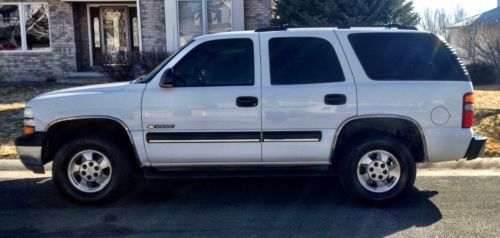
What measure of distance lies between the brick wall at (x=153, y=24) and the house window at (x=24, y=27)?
11.7 feet

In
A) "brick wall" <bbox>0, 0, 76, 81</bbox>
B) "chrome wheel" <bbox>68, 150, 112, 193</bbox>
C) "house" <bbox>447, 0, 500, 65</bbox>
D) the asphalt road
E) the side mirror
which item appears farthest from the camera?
"house" <bbox>447, 0, 500, 65</bbox>

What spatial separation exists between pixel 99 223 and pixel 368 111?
9.63 ft

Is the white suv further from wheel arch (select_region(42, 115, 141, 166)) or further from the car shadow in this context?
the car shadow

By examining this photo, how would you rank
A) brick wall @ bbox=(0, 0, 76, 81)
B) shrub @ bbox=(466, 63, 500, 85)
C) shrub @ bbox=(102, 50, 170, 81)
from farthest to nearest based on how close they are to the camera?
shrub @ bbox=(466, 63, 500, 85), brick wall @ bbox=(0, 0, 76, 81), shrub @ bbox=(102, 50, 170, 81)

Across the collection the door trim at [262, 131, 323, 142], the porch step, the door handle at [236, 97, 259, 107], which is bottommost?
the door trim at [262, 131, 323, 142]

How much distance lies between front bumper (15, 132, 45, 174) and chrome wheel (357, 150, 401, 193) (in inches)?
133

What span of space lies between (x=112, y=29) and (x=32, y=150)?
46.7 feet

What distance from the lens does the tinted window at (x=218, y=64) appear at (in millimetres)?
5426

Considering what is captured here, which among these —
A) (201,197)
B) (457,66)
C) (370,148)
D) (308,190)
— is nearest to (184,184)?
(201,197)

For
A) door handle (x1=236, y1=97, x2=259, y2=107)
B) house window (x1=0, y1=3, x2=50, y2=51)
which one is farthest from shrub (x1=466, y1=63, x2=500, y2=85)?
house window (x1=0, y1=3, x2=50, y2=51)

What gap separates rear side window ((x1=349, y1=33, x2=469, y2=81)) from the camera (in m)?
5.43

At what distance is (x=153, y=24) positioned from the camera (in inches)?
651

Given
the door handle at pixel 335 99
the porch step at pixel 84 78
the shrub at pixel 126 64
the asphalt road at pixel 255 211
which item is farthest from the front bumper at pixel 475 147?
the porch step at pixel 84 78

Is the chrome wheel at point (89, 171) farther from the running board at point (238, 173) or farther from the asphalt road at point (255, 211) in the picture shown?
the running board at point (238, 173)
